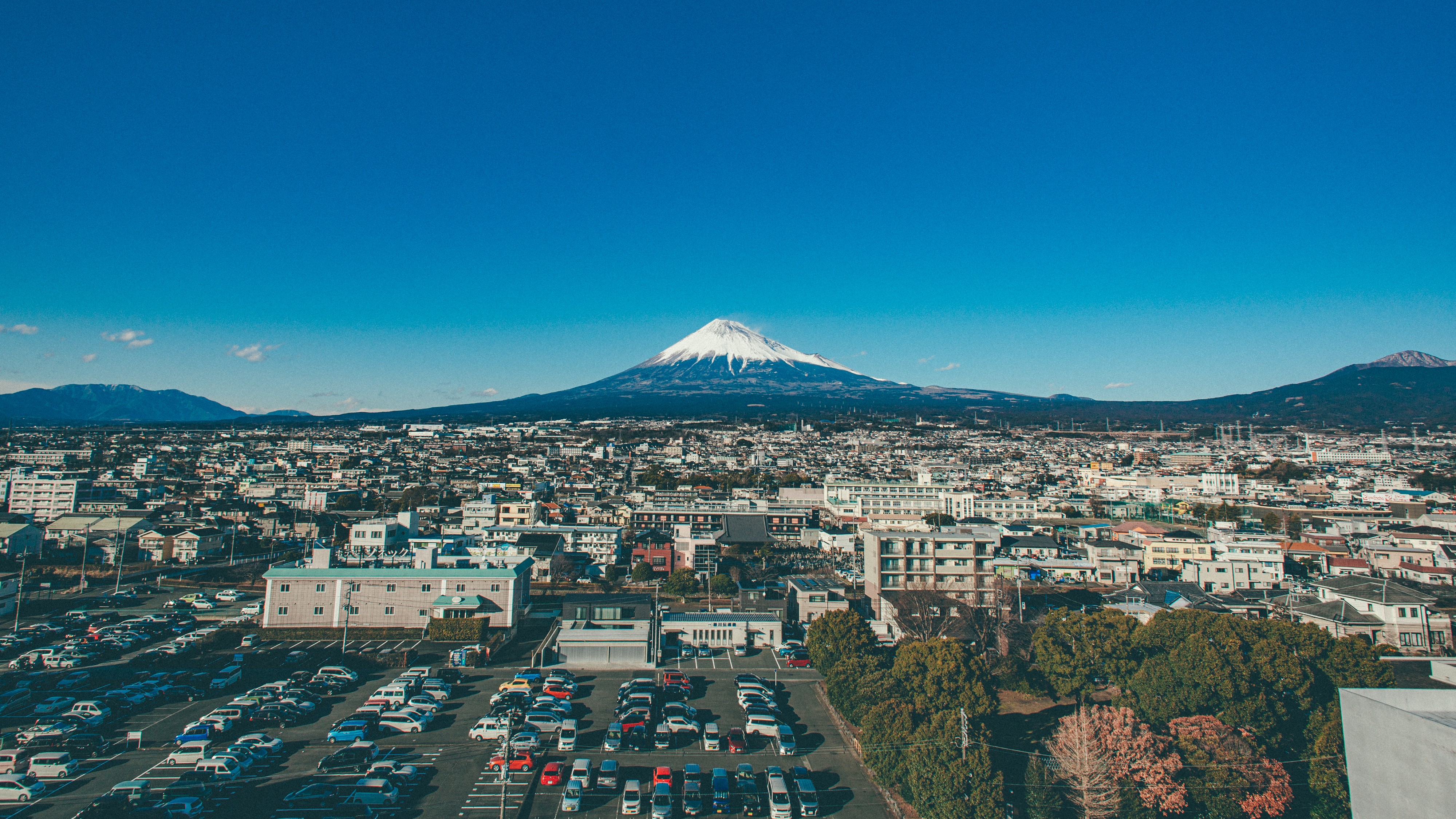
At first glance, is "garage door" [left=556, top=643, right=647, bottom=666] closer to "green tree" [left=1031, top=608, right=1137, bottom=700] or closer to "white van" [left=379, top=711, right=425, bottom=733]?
"white van" [left=379, top=711, right=425, bottom=733]

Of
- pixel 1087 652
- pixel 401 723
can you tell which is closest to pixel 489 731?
pixel 401 723

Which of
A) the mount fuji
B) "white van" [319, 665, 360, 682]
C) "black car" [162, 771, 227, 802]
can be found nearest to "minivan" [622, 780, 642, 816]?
"black car" [162, 771, 227, 802]

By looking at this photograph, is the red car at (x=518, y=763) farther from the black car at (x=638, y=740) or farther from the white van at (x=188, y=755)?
the white van at (x=188, y=755)

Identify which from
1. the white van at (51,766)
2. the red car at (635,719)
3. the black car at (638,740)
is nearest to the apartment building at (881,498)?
the red car at (635,719)

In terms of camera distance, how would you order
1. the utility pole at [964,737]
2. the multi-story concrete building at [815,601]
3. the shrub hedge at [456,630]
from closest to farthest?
the utility pole at [964,737], the shrub hedge at [456,630], the multi-story concrete building at [815,601]

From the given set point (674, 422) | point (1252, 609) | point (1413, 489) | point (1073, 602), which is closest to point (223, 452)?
point (674, 422)

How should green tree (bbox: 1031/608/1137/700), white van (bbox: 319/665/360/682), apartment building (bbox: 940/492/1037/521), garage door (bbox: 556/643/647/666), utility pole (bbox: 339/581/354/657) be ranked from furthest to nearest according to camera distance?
1. apartment building (bbox: 940/492/1037/521)
2. utility pole (bbox: 339/581/354/657)
3. garage door (bbox: 556/643/647/666)
4. white van (bbox: 319/665/360/682)
5. green tree (bbox: 1031/608/1137/700)

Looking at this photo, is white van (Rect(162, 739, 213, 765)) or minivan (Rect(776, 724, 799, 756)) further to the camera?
minivan (Rect(776, 724, 799, 756))
